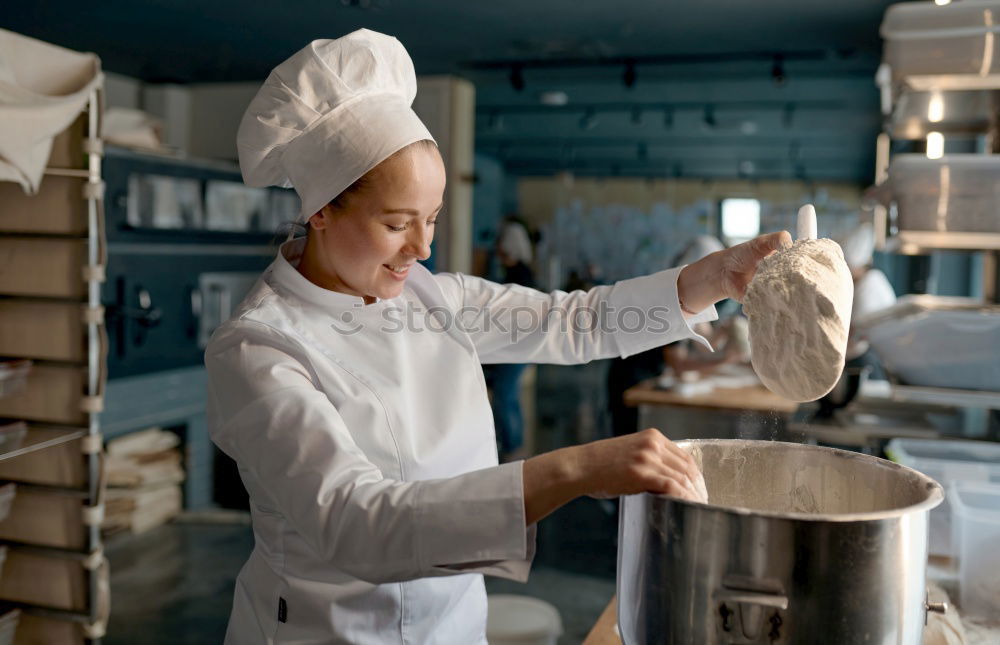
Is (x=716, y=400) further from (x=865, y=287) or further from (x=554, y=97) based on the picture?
(x=554, y=97)

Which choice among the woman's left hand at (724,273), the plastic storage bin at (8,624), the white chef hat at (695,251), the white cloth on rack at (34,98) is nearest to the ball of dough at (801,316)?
the woman's left hand at (724,273)

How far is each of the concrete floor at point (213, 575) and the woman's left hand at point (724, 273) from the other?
253 centimetres

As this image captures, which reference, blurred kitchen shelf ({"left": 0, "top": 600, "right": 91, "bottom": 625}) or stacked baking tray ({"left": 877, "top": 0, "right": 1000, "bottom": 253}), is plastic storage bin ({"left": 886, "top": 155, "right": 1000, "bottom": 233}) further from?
blurred kitchen shelf ({"left": 0, "top": 600, "right": 91, "bottom": 625})

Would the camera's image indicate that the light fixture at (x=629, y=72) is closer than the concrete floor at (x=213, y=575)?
No

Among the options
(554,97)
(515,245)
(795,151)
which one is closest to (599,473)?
(515,245)

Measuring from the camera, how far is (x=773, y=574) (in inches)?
33.4

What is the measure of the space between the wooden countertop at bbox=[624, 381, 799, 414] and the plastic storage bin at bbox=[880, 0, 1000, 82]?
2.09 m

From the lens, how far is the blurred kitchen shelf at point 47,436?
112 inches

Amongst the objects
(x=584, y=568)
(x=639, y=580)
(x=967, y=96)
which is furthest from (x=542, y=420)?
(x=639, y=580)

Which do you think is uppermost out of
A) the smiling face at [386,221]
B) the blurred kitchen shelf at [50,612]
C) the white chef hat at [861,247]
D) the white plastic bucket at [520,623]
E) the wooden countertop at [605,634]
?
the white chef hat at [861,247]

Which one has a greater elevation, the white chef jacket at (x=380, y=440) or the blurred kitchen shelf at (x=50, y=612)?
the white chef jacket at (x=380, y=440)

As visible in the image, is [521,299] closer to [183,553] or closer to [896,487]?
[896,487]

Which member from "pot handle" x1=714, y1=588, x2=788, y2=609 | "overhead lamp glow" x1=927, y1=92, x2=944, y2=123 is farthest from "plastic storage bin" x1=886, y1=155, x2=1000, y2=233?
"pot handle" x1=714, y1=588, x2=788, y2=609

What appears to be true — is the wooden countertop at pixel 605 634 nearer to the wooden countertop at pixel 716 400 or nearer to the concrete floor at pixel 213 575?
the concrete floor at pixel 213 575
